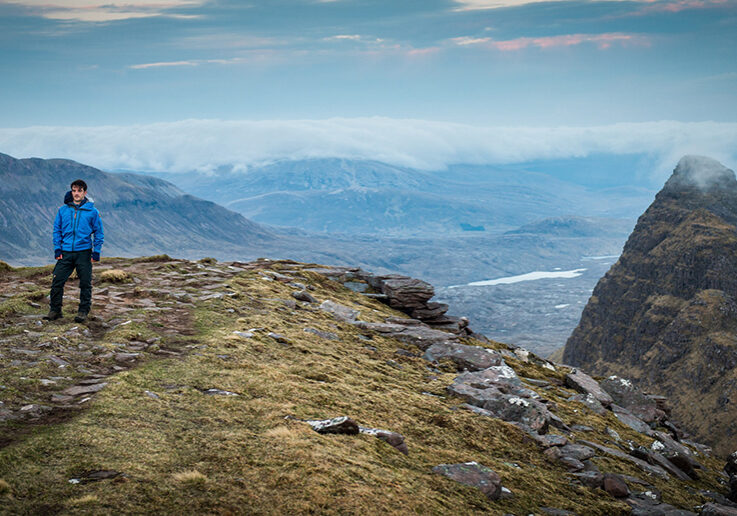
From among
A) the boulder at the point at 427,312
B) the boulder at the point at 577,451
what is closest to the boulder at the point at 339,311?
the boulder at the point at 427,312

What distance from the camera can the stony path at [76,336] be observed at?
15289 mm

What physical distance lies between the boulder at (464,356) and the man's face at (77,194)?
17.6 m

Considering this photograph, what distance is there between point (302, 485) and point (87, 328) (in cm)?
1372

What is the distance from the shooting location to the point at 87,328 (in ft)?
72.4

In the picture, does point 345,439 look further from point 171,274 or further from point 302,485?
point 171,274

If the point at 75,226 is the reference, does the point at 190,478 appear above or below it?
below

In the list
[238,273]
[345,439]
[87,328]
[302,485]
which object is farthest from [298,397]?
[238,273]

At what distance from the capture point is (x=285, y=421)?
15625 mm

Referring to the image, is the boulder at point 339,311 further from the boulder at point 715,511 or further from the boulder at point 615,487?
the boulder at point 715,511

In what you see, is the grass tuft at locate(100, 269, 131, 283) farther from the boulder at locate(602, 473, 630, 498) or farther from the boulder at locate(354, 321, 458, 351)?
the boulder at locate(602, 473, 630, 498)

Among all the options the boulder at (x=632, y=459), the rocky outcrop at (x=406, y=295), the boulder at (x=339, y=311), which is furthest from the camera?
the rocky outcrop at (x=406, y=295)

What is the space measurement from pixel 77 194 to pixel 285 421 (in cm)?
1353

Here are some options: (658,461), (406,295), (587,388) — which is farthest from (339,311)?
(658,461)

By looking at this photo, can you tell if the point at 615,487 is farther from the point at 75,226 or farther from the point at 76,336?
the point at 75,226
